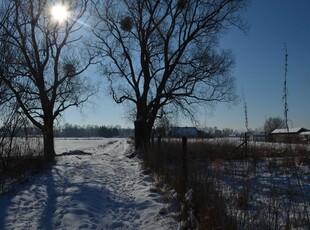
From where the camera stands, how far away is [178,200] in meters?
6.67

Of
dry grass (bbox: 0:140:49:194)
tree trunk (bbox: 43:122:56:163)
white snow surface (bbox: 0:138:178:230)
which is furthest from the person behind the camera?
tree trunk (bbox: 43:122:56:163)

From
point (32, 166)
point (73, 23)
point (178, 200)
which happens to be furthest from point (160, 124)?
point (178, 200)

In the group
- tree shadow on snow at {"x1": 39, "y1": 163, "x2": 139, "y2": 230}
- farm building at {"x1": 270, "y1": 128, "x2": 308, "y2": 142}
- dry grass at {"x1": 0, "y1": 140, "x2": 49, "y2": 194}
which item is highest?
farm building at {"x1": 270, "y1": 128, "x2": 308, "y2": 142}

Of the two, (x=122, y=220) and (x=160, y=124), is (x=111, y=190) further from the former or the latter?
(x=160, y=124)

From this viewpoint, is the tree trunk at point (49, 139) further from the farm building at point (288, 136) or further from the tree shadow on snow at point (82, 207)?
the farm building at point (288, 136)

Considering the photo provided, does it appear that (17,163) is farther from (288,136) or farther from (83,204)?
(288,136)

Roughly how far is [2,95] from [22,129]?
2086mm

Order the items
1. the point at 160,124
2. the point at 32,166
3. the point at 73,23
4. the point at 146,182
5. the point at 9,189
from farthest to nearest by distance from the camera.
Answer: the point at 160,124 → the point at 73,23 → the point at 32,166 → the point at 146,182 → the point at 9,189

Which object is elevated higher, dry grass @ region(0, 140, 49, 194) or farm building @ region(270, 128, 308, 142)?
farm building @ region(270, 128, 308, 142)

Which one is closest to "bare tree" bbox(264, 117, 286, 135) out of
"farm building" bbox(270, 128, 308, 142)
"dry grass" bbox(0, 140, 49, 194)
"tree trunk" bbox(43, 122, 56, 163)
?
"farm building" bbox(270, 128, 308, 142)

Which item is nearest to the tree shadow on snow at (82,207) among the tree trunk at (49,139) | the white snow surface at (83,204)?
the white snow surface at (83,204)

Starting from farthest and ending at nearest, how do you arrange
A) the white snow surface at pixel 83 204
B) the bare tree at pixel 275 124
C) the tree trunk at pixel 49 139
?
the tree trunk at pixel 49 139, the white snow surface at pixel 83 204, the bare tree at pixel 275 124

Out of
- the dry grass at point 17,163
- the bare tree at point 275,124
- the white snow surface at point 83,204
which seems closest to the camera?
the bare tree at point 275,124

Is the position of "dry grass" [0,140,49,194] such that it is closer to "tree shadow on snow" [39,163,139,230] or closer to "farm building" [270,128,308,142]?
"tree shadow on snow" [39,163,139,230]
